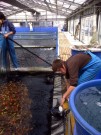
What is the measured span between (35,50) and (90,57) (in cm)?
383

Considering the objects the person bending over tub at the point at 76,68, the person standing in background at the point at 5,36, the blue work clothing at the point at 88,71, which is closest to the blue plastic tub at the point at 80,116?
the person bending over tub at the point at 76,68

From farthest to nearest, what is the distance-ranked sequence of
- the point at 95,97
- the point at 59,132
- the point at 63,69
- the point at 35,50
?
1. the point at 35,50
2. the point at 59,132
3. the point at 63,69
4. the point at 95,97

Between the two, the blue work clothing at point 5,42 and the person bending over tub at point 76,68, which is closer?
the person bending over tub at point 76,68

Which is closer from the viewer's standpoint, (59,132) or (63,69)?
(63,69)

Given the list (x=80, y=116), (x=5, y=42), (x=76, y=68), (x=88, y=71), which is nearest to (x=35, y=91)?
(x=5, y=42)

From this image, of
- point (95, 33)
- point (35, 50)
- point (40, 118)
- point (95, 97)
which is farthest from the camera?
point (95, 33)

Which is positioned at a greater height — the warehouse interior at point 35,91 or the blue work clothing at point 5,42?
the blue work clothing at point 5,42

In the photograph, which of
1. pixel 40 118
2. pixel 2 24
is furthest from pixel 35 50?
pixel 40 118

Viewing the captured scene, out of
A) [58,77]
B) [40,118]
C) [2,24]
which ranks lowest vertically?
[40,118]

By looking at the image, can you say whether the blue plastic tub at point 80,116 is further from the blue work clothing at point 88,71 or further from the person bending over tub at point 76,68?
the blue work clothing at point 88,71

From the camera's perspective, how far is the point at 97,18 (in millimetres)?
9945

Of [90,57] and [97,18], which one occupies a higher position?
[97,18]

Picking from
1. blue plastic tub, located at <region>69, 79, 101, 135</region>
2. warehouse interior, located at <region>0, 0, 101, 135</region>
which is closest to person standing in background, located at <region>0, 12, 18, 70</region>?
warehouse interior, located at <region>0, 0, 101, 135</region>

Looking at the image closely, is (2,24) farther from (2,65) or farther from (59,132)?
(59,132)
